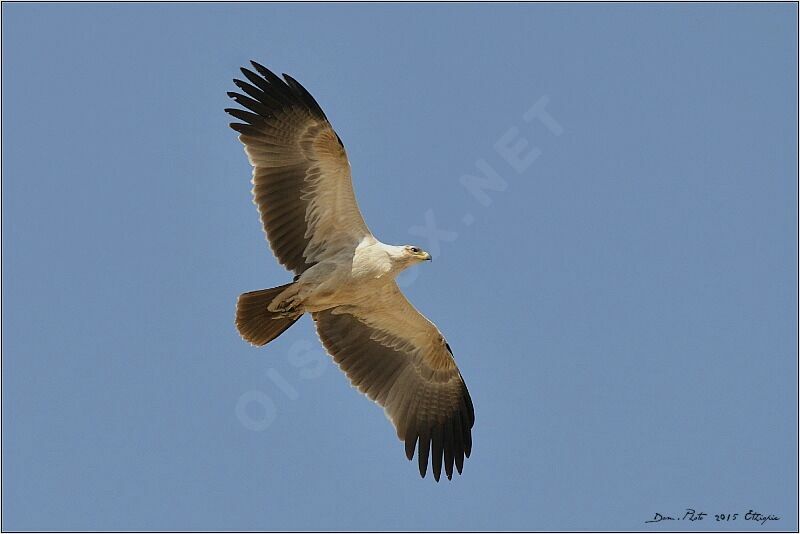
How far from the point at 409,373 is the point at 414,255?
2.04 meters

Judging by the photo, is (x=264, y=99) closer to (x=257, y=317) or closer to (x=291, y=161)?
(x=291, y=161)

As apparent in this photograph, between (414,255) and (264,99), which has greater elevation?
(264,99)

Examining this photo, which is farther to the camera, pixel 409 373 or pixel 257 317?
pixel 409 373

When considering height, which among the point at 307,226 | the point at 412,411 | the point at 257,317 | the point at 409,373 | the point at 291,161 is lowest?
the point at 412,411

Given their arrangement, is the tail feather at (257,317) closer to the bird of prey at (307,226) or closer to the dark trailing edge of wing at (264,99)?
the bird of prey at (307,226)

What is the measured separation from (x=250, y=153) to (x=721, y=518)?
6897 millimetres

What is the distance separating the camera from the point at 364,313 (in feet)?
45.6

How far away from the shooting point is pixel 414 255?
42.5ft

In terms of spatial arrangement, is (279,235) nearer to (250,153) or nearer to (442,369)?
(250,153)

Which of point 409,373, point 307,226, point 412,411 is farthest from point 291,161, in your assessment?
point 412,411

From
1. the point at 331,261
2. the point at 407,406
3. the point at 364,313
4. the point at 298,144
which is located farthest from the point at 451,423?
the point at 298,144

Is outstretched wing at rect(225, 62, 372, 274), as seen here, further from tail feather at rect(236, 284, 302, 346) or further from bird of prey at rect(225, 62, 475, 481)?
tail feather at rect(236, 284, 302, 346)

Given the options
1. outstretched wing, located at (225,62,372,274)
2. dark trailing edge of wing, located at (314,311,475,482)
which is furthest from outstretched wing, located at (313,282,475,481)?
outstretched wing, located at (225,62,372,274)

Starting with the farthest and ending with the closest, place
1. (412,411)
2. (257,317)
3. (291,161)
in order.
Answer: (412,411) → (291,161) → (257,317)
